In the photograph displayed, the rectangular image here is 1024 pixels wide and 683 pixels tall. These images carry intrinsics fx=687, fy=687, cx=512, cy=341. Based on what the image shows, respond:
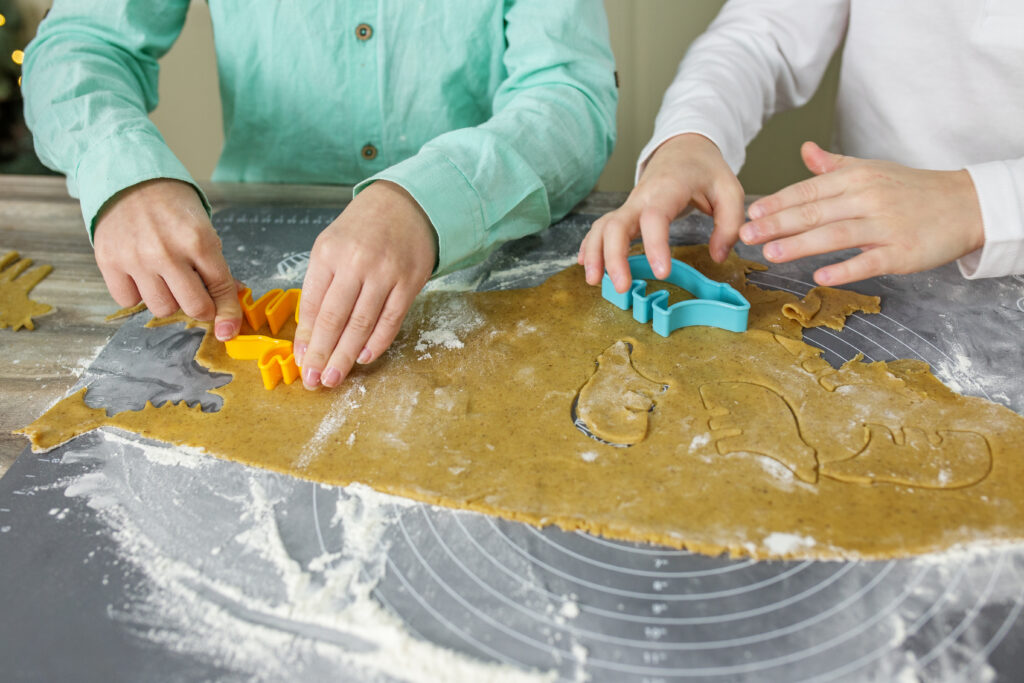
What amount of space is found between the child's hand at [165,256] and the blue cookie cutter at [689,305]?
501 millimetres

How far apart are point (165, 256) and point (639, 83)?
4.68 feet

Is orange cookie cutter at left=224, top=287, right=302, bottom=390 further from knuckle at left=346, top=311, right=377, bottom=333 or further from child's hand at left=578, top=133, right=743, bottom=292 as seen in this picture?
child's hand at left=578, top=133, right=743, bottom=292

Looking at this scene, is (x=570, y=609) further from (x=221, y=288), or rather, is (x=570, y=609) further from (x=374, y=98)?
(x=374, y=98)

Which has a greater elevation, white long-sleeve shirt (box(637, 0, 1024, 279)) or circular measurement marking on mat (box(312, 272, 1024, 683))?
white long-sleeve shirt (box(637, 0, 1024, 279))

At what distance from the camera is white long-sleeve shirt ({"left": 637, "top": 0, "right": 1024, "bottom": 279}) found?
3.29 feet

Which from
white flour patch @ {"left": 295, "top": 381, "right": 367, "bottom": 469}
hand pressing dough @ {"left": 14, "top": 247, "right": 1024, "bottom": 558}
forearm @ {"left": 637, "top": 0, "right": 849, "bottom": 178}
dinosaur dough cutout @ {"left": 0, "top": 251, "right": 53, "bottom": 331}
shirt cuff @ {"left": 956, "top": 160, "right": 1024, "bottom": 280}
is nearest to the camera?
hand pressing dough @ {"left": 14, "top": 247, "right": 1024, "bottom": 558}

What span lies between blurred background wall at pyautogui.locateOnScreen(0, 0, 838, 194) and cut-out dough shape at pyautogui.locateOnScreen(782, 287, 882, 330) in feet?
3.42

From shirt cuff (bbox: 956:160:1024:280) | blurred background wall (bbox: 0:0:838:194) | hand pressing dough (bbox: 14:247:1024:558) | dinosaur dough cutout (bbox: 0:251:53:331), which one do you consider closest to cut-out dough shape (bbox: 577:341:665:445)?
hand pressing dough (bbox: 14:247:1024:558)

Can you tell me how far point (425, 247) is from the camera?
2.76ft

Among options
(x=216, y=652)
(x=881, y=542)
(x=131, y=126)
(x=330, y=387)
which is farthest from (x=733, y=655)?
(x=131, y=126)

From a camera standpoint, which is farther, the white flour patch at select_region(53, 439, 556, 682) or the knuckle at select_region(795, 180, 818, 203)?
the knuckle at select_region(795, 180, 818, 203)

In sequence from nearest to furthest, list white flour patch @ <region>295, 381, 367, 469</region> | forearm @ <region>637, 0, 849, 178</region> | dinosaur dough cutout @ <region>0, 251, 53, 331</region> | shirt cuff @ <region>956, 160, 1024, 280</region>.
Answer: white flour patch @ <region>295, 381, 367, 469</region>
shirt cuff @ <region>956, 160, 1024, 280</region>
dinosaur dough cutout @ <region>0, 251, 53, 331</region>
forearm @ <region>637, 0, 849, 178</region>

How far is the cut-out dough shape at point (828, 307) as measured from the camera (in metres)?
0.86

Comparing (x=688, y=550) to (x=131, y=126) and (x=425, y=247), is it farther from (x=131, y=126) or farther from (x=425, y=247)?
(x=131, y=126)
